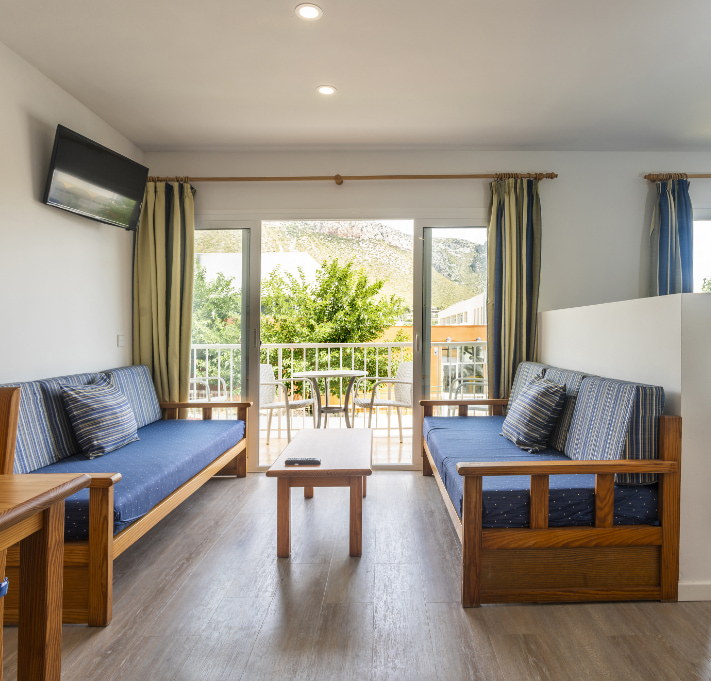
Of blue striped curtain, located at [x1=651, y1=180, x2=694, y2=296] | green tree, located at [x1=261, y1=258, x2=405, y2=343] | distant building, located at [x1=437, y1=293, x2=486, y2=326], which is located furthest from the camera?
green tree, located at [x1=261, y1=258, x2=405, y2=343]

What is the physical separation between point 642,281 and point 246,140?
3225mm

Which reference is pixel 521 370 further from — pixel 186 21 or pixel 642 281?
pixel 186 21

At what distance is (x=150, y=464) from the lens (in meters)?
2.66

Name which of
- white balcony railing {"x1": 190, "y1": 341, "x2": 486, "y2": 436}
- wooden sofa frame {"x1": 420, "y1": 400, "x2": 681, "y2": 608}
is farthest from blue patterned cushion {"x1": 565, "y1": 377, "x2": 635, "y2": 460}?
white balcony railing {"x1": 190, "y1": 341, "x2": 486, "y2": 436}

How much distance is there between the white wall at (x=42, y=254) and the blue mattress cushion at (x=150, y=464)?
628 millimetres

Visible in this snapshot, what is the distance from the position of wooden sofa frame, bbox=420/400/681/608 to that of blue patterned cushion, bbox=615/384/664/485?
35 millimetres

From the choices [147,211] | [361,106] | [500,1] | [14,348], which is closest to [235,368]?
[147,211]

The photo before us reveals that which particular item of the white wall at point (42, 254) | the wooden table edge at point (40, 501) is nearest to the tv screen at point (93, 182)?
the white wall at point (42, 254)

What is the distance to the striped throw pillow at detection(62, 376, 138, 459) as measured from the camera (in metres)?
2.82

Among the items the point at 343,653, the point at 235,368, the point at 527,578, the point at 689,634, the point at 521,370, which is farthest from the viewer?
the point at 235,368

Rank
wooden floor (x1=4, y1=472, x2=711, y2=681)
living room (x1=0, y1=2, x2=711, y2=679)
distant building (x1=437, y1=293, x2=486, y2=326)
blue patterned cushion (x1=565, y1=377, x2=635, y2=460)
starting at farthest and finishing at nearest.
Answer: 1. distant building (x1=437, y1=293, x2=486, y2=326)
2. blue patterned cushion (x1=565, y1=377, x2=635, y2=460)
3. living room (x1=0, y1=2, x2=711, y2=679)
4. wooden floor (x1=4, y1=472, x2=711, y2=681)

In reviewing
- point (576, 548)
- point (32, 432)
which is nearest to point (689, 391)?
point (576, 548)

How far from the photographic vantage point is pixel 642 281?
4.09 meters

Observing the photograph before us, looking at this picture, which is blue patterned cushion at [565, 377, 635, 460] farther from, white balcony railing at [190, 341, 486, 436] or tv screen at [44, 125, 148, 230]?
tv screen at [44, 125, 148, 230]
